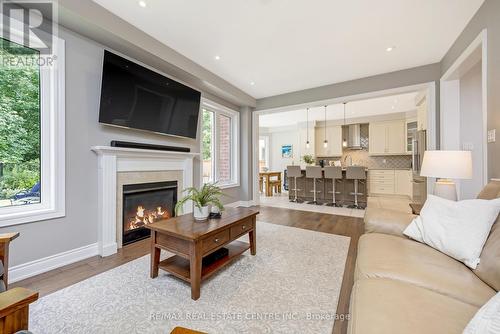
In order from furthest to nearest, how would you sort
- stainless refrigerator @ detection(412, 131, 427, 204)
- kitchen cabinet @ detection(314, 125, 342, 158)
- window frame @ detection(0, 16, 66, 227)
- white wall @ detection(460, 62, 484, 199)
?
1. kitchen cabinet @ detection(314, 125, 342, 158)
2. stainless refrigerator @ detection(412, 131, 427, 204)
3. white wall @ detection(460, 62, 484, 199)
4. window frame @ detection(0, 16, 66, 227)

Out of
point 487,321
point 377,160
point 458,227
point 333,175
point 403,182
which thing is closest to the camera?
point 487,321

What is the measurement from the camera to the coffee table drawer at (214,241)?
1.70 m

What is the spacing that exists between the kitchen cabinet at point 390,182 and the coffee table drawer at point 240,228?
20.8 ft

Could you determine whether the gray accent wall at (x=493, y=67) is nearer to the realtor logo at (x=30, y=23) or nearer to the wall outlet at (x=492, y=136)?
the wall outlet at (x=492, y=136)

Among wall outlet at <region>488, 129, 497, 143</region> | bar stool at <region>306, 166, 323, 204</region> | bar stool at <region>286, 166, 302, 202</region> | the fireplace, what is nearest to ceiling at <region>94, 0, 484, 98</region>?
wall outlet at <region>488, 129, 497, 143</region>

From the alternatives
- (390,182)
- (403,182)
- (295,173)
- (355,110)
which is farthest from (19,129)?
(403,182)

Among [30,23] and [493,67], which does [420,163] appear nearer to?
[493,67]

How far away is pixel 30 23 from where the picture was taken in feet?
6.52

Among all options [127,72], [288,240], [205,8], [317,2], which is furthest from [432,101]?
[127,72]

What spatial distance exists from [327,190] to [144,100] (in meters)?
4.76

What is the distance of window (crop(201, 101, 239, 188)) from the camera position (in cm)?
445

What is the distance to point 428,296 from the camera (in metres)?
0.93

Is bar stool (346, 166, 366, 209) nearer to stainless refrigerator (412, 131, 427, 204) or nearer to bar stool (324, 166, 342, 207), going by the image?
bar stool (324, 166, 342, 207)

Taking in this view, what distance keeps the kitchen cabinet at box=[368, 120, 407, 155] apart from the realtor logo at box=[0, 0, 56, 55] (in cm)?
802
